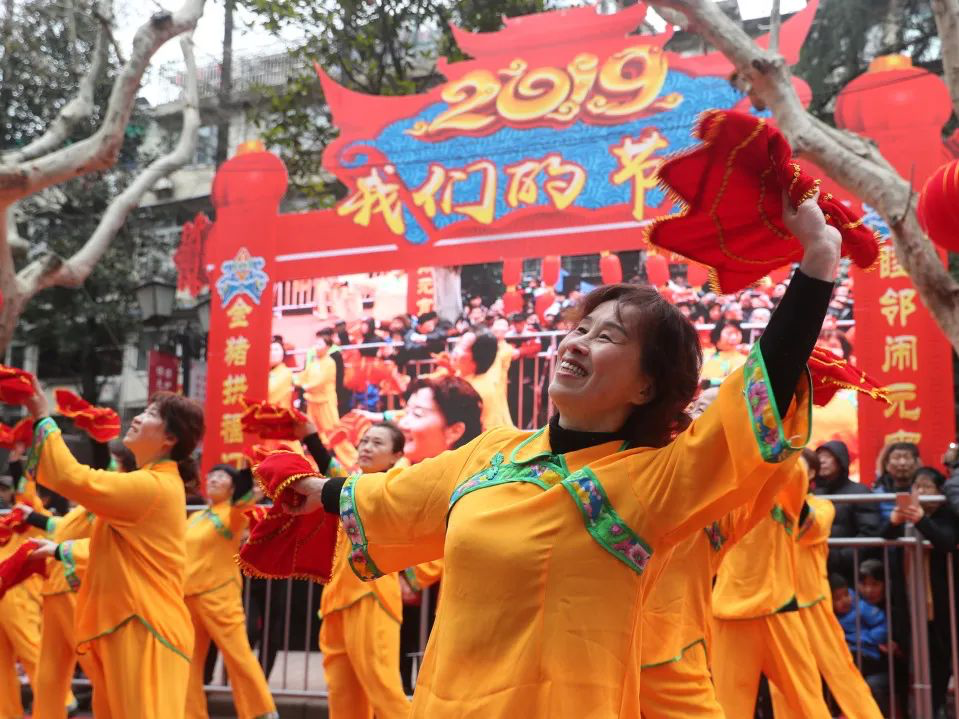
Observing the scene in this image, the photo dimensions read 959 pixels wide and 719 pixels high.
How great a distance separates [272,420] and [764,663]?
2.40 meters

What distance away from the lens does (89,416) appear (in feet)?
16.6

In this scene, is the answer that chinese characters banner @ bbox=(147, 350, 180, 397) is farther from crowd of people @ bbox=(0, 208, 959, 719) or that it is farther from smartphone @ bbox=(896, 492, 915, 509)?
smartphone @ bbox=(896, 492, 915, 509)

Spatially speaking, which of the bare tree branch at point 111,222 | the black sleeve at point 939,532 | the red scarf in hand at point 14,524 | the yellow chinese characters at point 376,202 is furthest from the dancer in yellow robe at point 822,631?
the bare tree branch at point 111,222

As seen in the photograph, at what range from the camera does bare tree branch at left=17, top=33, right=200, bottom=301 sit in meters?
9.63

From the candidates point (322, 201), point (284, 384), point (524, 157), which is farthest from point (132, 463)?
point (322, 201)

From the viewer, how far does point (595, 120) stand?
9734 mm

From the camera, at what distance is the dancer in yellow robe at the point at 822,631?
4934mm

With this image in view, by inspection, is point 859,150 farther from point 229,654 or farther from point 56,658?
point 56,658

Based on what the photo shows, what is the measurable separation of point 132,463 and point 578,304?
4.90 m

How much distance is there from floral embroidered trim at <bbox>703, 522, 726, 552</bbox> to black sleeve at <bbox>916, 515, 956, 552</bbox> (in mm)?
2238

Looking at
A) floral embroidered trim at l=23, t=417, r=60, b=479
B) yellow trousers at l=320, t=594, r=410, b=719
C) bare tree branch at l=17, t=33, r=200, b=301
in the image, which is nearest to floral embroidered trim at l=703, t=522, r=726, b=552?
yellow trousers at l=320, t=594, r=410, b=719

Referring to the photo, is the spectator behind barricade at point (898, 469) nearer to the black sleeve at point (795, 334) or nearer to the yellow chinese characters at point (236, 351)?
the black sleeve at point (795, 334)

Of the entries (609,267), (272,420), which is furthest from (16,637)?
(609,267)

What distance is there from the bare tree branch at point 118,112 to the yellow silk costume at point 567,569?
22.6 feet
